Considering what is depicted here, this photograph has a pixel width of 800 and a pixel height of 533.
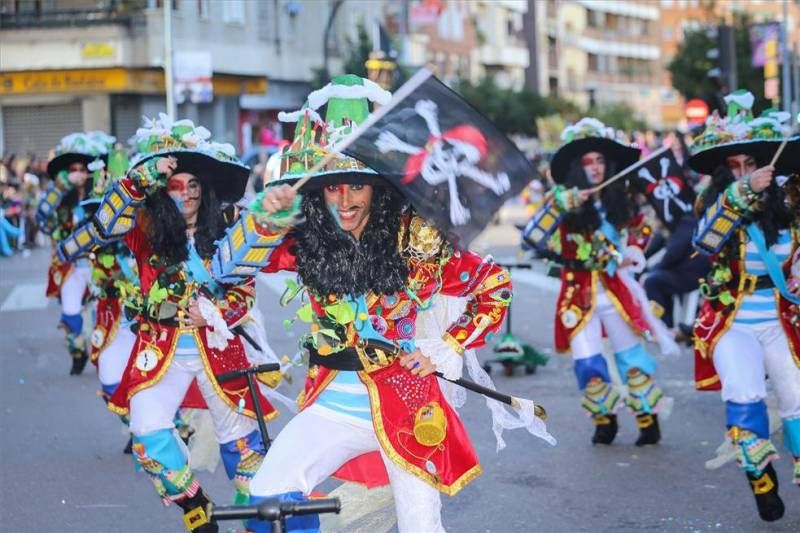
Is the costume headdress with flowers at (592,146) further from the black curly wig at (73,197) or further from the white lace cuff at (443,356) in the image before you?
the white lace cuff at (443,356)

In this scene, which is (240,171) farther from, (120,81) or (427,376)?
(120,81)

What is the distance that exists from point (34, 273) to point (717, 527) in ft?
61.8

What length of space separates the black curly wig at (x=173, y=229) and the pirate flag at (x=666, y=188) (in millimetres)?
4108

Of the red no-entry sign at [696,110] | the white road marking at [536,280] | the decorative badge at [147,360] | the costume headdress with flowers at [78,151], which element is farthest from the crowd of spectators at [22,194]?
the decorative badge at [147,360]

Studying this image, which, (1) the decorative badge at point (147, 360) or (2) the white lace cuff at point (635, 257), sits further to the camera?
(2) the white lace cuff at point (635, 257)

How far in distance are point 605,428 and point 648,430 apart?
0.90 feet

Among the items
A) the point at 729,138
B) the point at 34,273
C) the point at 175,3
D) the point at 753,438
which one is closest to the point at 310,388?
the point at 753,438

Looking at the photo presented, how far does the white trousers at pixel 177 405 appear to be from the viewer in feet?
21.2

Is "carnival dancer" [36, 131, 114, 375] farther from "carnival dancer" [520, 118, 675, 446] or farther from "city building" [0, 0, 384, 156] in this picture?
"city building" [0, 0, 384, 156]

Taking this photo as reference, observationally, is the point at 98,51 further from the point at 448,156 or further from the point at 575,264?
the point at 448,156

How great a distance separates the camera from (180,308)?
22.1 feet

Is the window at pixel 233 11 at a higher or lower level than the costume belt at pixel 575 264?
higher

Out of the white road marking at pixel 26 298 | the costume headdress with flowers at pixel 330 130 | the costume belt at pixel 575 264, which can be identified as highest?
the costume headdress with flowers at pixel 330 130

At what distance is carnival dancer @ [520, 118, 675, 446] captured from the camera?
936 cm
